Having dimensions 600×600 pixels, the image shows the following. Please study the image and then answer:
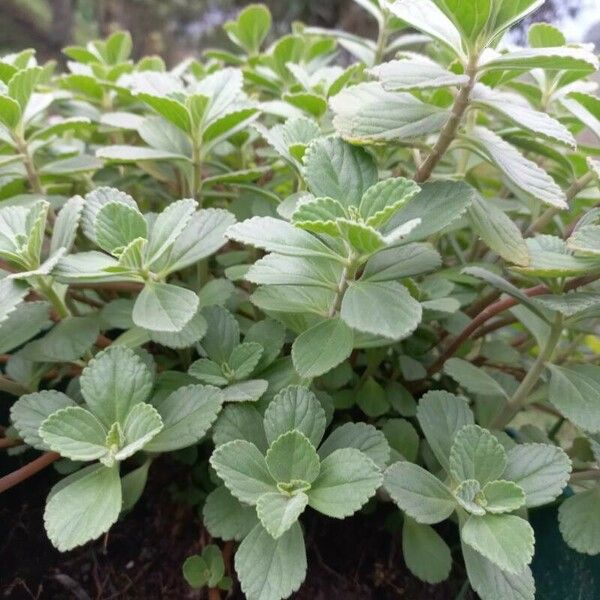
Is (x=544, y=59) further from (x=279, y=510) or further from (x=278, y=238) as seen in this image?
(x=279, y=510)

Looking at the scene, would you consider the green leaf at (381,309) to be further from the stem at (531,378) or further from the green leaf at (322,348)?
the stem at (531,378)

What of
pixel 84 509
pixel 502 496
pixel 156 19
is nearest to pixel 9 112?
pixel 84 509

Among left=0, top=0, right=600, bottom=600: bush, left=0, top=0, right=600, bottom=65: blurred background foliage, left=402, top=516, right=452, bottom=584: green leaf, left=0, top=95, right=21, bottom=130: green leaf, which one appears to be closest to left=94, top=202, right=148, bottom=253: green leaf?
left=0, top=0, right=600, bottom=600: bush

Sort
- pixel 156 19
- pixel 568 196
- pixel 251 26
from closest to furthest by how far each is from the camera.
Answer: pixel 568 196, pixel 251 26, pixel 156 19

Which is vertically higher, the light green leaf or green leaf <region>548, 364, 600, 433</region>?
green leaf <region>548, 364, 600, 433</region>

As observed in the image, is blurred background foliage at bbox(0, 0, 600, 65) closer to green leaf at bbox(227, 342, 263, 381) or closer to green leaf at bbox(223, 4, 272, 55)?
green leaf at bbox(223, 4, 272, 55)

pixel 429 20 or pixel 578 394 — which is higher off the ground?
pixel 429 20

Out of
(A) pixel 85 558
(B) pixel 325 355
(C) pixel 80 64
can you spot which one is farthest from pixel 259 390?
(C) pixel 80 64
